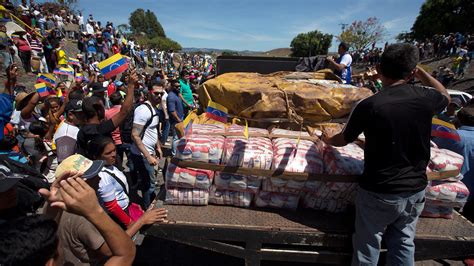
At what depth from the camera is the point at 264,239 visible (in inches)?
80.4

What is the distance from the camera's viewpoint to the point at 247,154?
214 centimetres

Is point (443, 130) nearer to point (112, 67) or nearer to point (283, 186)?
point (283, 186)

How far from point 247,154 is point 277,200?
1.64 feet

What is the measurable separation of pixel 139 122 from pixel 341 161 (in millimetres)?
2643

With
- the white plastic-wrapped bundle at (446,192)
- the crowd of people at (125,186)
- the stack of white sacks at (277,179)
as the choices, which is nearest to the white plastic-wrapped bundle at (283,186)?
the stack of white sacks at (277,179)

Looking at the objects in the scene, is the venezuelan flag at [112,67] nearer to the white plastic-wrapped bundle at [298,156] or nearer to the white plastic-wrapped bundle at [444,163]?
the white plastic-wrapped bundle at [298,156]

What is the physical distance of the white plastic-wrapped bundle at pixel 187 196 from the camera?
2.25 metres

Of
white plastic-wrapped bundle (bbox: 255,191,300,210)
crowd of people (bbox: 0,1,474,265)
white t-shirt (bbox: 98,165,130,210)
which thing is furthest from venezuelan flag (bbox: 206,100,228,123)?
white t-shirt (bbox: 98,165,130,210)

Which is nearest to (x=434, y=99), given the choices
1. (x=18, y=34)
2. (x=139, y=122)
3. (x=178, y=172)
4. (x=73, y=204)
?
(x=178, y=172)

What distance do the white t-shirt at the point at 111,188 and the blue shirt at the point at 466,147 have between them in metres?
3.39

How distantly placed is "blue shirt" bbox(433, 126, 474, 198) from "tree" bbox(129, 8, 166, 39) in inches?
3615

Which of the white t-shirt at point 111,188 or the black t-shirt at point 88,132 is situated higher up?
the black t-shirt at point 88,132

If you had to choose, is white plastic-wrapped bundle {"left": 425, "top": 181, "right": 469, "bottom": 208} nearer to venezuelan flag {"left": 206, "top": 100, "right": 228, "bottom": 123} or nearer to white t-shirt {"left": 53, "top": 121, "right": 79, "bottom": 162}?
venezuelan flag {"left": 206, "top": 100, "right": 228, "bottom": 123}

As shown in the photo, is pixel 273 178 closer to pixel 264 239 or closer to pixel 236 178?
pixel 236 178
